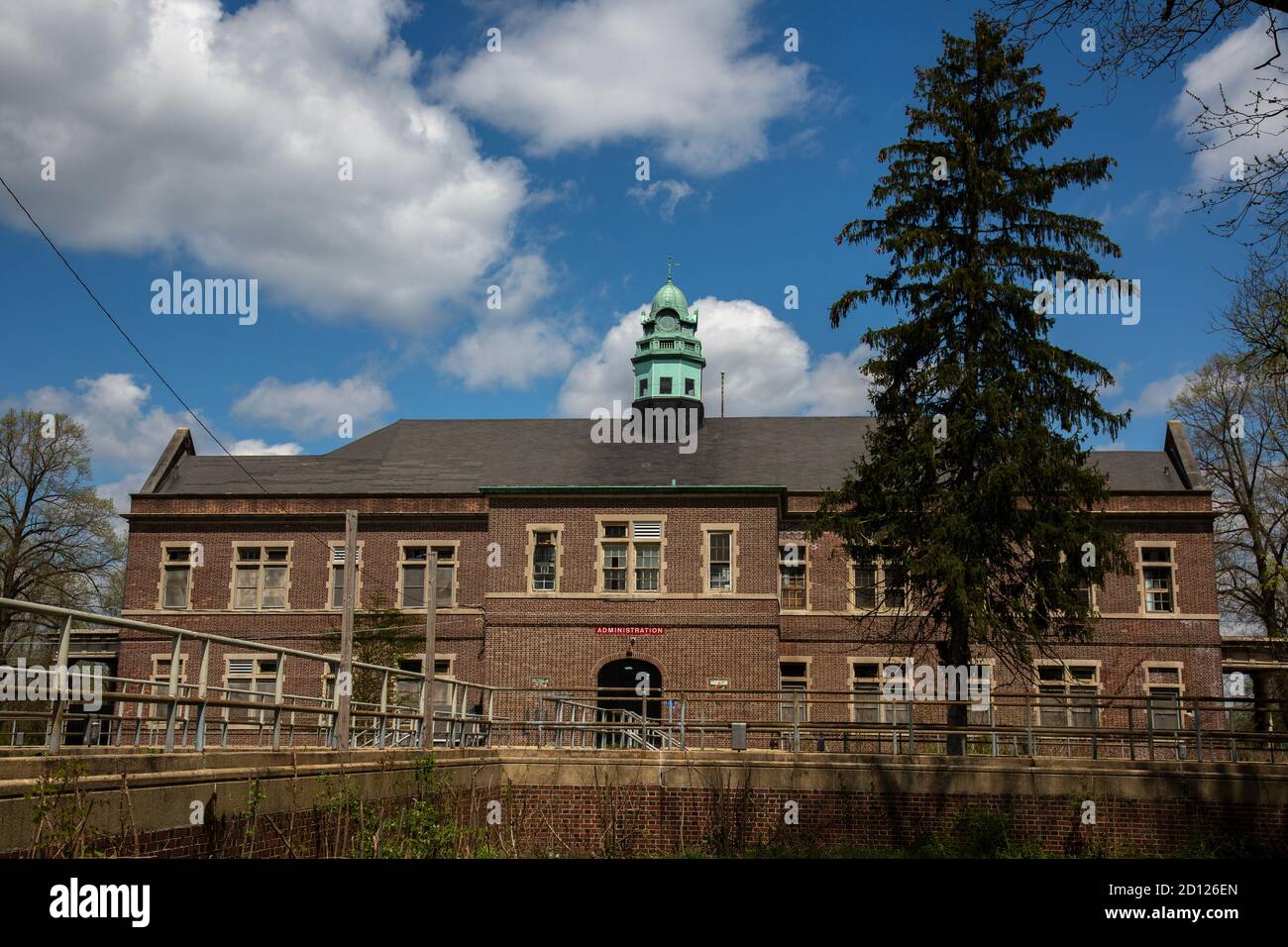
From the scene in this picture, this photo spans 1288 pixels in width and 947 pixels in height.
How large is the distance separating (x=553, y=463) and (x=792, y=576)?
8562 mm

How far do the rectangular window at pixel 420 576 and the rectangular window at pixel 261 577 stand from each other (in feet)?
12.2

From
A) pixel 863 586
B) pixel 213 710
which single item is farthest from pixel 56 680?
pixel 863 586

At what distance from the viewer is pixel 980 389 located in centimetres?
2580

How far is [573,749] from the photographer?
71.8 ft

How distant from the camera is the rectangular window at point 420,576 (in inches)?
1458

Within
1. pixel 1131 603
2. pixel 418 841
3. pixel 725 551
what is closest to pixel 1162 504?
→ pixel 1131 603

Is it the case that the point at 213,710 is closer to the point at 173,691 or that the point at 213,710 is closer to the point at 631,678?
the point at 631,678

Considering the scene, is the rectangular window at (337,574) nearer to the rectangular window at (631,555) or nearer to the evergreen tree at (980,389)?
the rectangular window at (631,555)

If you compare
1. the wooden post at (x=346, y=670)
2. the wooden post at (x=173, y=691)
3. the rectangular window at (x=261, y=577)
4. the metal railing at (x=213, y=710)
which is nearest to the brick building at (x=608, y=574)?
the rectangular window at (x=261, y=577)

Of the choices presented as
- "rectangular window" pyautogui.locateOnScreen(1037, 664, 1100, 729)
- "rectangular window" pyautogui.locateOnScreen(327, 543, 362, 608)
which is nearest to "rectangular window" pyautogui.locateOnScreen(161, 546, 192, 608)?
"rectangular window" pyautogui.locateOnScreen(327, 543, 362, 608)

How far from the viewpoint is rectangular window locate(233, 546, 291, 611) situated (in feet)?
124

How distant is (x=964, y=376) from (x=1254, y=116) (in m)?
19.4

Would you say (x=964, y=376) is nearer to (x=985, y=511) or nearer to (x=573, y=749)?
(x=985, y=511)

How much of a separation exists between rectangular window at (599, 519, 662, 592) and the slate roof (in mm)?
1415
